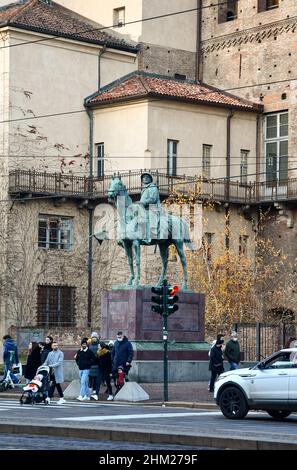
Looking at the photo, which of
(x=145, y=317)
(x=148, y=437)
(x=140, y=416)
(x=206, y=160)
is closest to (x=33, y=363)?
(x=145, y=317)

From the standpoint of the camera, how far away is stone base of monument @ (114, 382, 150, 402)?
36375 millimetres

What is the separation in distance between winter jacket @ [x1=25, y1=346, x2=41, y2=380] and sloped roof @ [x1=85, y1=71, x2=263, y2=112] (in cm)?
2655

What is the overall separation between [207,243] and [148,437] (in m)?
40.0

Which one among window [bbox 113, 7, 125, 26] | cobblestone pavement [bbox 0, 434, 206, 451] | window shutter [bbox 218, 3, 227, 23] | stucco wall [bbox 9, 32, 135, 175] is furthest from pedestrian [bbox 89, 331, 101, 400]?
window shutter [bbox 218, 3, 227, 23]

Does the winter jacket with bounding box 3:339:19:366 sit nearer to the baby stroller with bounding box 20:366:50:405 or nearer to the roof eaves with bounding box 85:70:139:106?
the baby stroller with bounding box 20:366:50:405

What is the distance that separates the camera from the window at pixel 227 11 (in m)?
69.6

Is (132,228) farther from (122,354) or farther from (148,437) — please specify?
(148,437)

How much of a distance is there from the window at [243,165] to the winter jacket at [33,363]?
3035 cm

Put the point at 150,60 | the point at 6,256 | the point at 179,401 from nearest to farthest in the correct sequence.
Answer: the point at 179,401 < the point at 6,256 < the point at 150,60

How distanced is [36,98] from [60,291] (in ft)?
28.7

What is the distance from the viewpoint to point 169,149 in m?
64.2

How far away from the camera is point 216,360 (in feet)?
127

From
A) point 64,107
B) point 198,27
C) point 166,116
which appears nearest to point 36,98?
point 64,107

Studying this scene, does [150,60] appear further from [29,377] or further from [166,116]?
[29,377]
